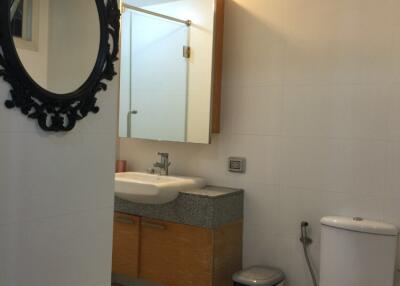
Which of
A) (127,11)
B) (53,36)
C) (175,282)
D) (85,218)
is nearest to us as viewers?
(53,36)

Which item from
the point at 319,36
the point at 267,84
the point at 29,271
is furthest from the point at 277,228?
the point at 29,271

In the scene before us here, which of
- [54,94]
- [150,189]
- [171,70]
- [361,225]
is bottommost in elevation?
[361,225]

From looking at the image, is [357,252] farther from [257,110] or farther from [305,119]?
[257,110]

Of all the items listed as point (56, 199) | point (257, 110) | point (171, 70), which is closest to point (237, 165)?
point (257, 110)

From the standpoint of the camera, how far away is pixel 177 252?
258cm

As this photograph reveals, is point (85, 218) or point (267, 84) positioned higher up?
point (267, 84)

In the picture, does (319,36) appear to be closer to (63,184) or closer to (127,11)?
(127,11)

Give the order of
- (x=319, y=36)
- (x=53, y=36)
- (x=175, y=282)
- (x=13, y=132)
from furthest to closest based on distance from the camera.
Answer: (x=175, y=282)
(x=319, y=36)
(x=53, y=36)
(x=13, y=132)

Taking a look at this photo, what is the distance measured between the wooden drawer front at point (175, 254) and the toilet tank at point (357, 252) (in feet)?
2.08

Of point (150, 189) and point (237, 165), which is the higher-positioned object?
point (237, 165)

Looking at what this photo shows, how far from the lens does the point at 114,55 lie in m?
1.55

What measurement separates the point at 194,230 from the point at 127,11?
153 cm

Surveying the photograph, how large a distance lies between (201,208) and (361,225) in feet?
2.75

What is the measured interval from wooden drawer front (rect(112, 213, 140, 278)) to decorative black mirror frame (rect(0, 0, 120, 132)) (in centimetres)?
138
